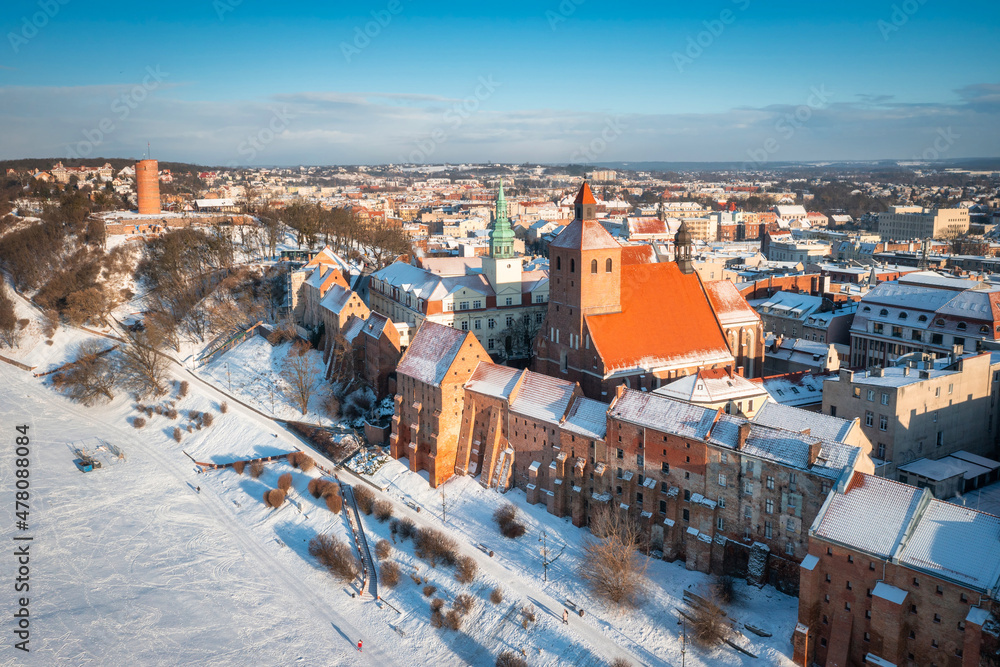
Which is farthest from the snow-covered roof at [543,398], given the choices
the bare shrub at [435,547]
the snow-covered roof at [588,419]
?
the bare shrub at [435,547]

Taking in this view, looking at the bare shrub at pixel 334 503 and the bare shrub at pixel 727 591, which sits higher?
the bare shrub at pixel 727 591

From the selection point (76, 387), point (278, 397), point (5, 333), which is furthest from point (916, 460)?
point (5, 333)

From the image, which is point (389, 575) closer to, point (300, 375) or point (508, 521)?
point (508, 521)

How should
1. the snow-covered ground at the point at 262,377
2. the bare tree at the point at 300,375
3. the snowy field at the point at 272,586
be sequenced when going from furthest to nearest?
the snow-covered ground at the point at 262,377 → the bare tree at the point at 300,375 → the snowy field at the point at 272,586

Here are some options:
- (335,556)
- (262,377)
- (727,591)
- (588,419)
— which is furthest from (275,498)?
(727,591)

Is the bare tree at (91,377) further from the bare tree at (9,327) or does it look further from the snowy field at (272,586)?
the bare tree at (9,327)

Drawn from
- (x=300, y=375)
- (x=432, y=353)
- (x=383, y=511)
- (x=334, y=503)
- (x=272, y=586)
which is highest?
(x=432, y=353)

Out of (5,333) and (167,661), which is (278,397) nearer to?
(167,661)
